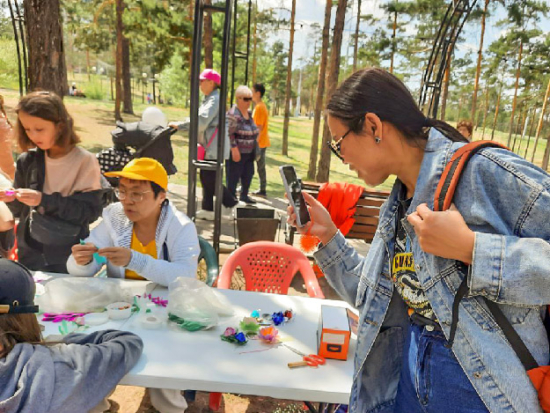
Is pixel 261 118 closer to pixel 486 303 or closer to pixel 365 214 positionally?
pixel 365 214

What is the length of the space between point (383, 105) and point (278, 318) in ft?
3.87

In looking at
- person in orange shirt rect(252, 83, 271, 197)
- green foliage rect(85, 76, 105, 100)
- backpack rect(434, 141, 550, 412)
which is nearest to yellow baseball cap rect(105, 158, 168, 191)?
backpack rect(434, 141, 550, 412)

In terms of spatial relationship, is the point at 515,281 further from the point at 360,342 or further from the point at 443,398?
the point at 360,342

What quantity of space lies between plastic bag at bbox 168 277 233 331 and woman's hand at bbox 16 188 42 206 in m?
1.17

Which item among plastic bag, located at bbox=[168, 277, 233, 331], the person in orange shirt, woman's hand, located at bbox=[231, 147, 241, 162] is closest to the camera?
plastic bag, located at bbox=[168, 277, 233, 331]

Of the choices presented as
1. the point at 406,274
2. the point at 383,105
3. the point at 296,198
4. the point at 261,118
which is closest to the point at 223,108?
the point at 296,198

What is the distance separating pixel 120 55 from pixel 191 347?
1863 centimetres

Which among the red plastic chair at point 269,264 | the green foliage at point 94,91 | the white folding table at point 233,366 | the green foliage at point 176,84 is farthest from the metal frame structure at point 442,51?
the green foliage at point 176,84

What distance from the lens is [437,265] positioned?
1.06m

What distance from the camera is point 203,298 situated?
1.95m

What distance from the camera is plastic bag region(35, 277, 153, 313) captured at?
1.95m

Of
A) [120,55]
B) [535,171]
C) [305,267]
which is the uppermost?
[120,55]

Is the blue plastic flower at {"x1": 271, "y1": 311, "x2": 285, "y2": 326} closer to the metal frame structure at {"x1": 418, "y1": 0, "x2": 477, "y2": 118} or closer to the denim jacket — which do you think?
the denim jacket

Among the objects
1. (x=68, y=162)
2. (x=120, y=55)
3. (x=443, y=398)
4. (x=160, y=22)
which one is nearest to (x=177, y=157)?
(x=160, y=22)
